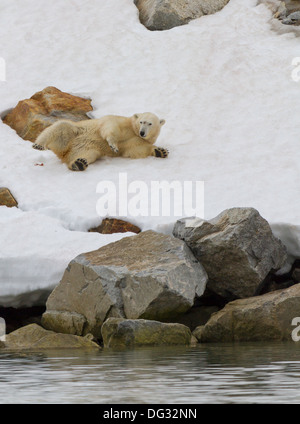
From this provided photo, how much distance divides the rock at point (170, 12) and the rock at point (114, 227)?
861cm

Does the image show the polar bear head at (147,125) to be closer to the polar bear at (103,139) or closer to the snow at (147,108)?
the polar bear at (103,139)

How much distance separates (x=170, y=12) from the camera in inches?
830

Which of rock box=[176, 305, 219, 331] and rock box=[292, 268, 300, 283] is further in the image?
rock box=[292, 268, 300, 283]

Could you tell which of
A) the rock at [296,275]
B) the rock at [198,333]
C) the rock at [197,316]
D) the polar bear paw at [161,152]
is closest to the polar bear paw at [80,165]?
the polar bear paw at [161,152]

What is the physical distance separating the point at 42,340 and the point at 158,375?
3362mm

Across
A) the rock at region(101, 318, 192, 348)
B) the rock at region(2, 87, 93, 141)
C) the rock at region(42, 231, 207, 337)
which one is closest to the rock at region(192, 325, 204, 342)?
the rock at region(42, 231, 207, 337)

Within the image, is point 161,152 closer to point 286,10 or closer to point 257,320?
point 257,320

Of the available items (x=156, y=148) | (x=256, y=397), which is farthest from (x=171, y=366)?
(x=156, y=148)

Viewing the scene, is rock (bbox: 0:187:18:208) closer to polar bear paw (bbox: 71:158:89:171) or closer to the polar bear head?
polar bear paw (bbox: 71:158:89:171)

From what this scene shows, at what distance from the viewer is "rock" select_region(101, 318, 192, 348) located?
33.8 feet

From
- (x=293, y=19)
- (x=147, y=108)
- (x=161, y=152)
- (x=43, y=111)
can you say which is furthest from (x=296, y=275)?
(x=293, y=19)

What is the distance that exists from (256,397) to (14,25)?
17.2m

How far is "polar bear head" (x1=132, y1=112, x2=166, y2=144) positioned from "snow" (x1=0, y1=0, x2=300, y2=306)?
18.2 inches
